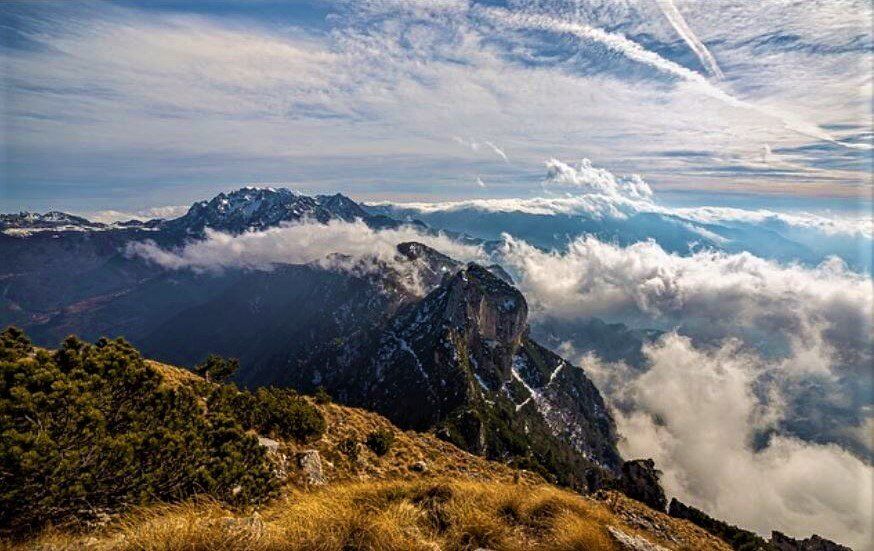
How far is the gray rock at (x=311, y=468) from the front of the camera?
23.0 m

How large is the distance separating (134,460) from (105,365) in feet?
14.8

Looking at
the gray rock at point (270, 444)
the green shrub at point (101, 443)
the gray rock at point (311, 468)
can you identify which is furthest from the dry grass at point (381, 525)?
the gray rock at point (270, 444)

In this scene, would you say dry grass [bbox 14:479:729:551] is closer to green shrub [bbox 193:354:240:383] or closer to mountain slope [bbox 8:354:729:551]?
mountain slope [bbox 8:354:729:551]

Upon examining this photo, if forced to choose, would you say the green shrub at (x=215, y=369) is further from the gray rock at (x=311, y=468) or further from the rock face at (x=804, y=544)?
the rock face at (x=804, y=544)

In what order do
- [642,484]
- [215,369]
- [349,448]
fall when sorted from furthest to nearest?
[642,484] → [215,369] → [349,448]

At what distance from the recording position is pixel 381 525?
9.02 metres

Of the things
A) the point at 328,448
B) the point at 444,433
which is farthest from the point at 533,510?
the point at 444,433

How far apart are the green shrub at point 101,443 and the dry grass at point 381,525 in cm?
165

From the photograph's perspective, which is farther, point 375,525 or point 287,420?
point 287,420

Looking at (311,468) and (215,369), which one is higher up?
(311,468)

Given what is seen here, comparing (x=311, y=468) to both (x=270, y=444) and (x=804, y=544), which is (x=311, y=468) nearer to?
(x=270, y=444)

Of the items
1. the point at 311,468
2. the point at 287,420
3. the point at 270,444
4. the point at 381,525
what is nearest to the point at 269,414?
the point at 287,420

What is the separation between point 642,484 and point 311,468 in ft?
175

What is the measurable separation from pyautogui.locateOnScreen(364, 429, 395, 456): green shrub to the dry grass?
61.7 ft
